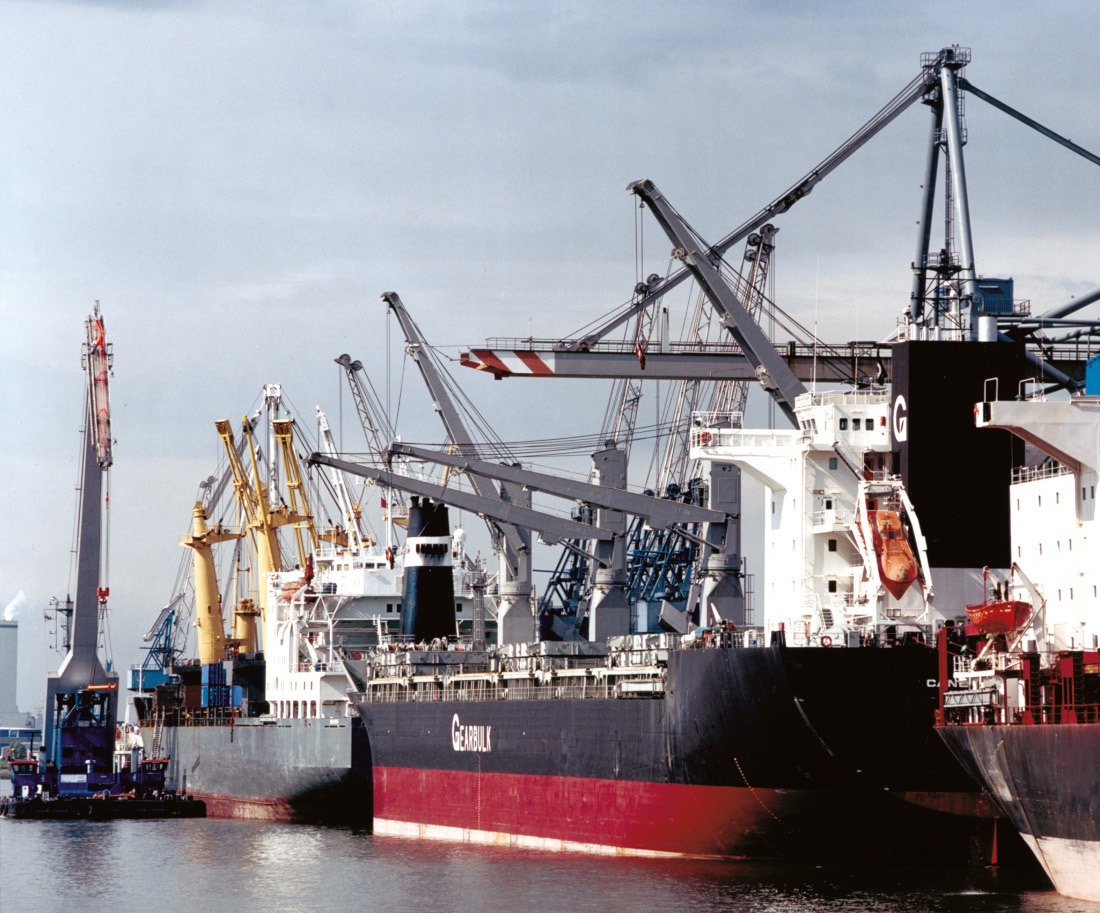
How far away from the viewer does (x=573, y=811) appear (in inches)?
1335

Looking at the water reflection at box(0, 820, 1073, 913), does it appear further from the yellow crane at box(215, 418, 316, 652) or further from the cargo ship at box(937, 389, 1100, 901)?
the yellow crane at box(215, 418, 316, 652)

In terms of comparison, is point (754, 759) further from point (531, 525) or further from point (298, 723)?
point (298, 723)

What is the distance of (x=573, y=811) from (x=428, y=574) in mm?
11906

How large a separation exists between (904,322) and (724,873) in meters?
10.3

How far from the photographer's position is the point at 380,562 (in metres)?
50.0

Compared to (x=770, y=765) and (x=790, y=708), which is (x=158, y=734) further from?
(x=790, y=708)

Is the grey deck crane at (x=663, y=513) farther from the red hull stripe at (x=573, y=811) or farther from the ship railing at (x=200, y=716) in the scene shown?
the ship railing at (x=200, y=716)

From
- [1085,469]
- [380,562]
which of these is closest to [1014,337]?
[1085,469]

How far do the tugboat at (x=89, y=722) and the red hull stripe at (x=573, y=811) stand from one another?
403 inches

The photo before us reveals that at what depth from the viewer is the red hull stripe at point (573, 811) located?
97.5 ft

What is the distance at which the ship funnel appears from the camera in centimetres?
4450

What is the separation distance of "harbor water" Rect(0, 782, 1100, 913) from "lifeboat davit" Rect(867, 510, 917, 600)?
450cm

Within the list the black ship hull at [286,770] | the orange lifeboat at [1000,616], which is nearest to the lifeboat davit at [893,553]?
the orange lifeboat at [1000,616]

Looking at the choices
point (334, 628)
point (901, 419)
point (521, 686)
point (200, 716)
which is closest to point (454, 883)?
point (521, 686)
